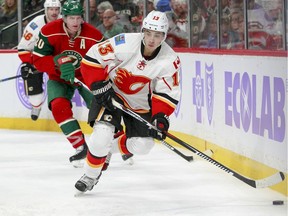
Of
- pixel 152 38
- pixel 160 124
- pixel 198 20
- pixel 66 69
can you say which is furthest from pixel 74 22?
pixel 198 20

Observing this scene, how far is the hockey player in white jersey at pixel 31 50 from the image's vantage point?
799 centimetres

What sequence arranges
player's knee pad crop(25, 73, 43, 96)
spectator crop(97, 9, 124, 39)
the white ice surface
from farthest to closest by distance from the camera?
spectator crop(97, 9, 124, 39)
player's knee pad crop(25, 73, 43, 96)
the white ice surface

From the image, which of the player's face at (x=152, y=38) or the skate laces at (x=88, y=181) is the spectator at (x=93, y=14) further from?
the player's face at (x=152, y=38)

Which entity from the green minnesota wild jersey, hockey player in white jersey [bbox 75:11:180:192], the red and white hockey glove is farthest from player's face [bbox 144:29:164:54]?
the green minnesota wild jersey

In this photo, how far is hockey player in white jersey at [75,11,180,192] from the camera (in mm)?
5285

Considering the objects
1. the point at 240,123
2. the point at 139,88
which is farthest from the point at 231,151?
→ the point at 139,88

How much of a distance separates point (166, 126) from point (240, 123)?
112 cm

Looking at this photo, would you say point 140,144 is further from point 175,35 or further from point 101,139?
point 175,35

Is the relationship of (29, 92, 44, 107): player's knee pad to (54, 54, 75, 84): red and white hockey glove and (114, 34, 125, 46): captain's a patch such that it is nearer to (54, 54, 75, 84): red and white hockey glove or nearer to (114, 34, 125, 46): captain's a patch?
(54, 54, 75, 84): red and white hockey glove

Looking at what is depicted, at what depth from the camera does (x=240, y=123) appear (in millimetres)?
6230

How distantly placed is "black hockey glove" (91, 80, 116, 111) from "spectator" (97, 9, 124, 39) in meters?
3.85

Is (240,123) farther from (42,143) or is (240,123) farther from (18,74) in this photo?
(18,74)

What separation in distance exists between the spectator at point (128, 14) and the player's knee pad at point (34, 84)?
101cm

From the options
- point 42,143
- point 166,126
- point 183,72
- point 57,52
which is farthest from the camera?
point 42,143
